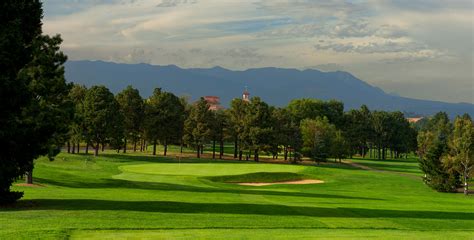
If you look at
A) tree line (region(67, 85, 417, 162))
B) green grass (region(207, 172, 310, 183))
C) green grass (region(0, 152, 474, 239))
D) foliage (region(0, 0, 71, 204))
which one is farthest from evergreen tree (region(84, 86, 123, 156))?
foliage (region(0, 0, 71, 204))

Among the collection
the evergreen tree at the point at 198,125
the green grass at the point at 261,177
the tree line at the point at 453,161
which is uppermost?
the evergreen tree at the point at 198,125

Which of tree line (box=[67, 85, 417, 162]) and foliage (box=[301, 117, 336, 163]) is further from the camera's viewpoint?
foliage (box=[301, 117, 336, 163])

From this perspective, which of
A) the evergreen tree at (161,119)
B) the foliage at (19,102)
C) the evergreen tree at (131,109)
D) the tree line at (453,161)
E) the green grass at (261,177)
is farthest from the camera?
the evergreen tree at (131,109)

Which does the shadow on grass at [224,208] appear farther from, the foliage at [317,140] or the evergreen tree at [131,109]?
the foliage at [317,140]

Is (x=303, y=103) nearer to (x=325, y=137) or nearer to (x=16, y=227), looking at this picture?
(x=325, y=137)

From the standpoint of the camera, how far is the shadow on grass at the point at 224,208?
2469 cm

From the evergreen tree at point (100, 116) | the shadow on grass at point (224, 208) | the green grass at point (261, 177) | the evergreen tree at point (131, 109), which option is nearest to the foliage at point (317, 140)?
the evergreen tree at point (131, 109)

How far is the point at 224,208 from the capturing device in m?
27.4

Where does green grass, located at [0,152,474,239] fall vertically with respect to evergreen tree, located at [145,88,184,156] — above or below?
below

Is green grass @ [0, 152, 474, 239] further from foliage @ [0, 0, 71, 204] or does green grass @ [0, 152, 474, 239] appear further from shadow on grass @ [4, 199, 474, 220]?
foliage @ [0, 0, 71, 204]

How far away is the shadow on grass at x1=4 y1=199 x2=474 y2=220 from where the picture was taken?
2469 cm

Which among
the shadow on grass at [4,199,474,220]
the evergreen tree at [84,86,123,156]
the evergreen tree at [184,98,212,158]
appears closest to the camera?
the shadow on grass at [4,199,474,220]

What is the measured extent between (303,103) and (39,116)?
12305cm

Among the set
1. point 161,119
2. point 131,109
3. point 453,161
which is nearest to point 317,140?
point 161,119
